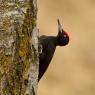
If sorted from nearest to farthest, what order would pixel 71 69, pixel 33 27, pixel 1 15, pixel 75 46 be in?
pixel 1 15 < pixel 33 27 < pixel 71 69 < pixel 75 46

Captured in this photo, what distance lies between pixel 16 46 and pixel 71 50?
10.2m

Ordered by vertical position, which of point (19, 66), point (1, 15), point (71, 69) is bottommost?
point (71, 69)

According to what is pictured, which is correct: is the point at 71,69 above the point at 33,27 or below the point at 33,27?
below

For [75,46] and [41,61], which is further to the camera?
[75,46]

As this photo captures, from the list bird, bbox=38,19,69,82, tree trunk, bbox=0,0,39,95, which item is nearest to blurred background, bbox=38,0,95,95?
bird, bbox=38,19,69,82

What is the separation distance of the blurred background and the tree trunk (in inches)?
317

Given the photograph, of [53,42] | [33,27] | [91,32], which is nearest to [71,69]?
[91,32]

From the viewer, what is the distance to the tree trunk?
4.32 meters

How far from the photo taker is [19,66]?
4.41 meters

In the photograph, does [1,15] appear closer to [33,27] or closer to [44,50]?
[33,27]

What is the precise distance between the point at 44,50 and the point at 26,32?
6.94 ft

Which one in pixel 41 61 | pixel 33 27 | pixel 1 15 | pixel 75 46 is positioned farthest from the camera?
pixel 75 46

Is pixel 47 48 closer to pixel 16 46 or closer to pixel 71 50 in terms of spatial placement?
pixel 16 46

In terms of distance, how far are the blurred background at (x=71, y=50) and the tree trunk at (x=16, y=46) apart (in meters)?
8.05
